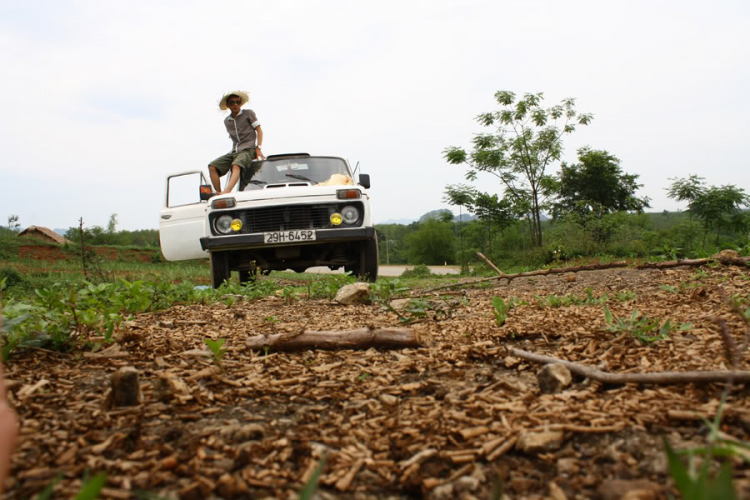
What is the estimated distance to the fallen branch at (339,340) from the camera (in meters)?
2.28

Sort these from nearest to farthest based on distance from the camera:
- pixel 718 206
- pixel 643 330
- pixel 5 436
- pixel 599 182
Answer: pixel 5 436 → pixel 643 330 → pixel 718 206 → pixel 599 182

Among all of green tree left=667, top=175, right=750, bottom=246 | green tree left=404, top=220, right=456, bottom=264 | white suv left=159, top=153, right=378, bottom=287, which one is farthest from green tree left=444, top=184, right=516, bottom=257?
green tree left=404, top=220, right=456, bottom=264

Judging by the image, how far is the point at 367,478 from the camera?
115 centimetres

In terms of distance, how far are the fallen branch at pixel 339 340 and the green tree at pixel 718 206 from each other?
54.4 feet

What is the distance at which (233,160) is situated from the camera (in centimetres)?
671

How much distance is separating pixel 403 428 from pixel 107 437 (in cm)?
78

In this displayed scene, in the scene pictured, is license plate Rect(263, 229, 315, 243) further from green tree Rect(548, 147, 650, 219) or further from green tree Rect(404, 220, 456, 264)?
green tree Rect(404, 220, 456, 264)

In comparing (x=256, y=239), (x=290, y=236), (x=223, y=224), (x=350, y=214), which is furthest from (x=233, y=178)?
(x=350, y=214)

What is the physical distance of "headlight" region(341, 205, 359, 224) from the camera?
18.7ft

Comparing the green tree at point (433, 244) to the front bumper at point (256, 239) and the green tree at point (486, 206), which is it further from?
the front bumper at point (256, 239)

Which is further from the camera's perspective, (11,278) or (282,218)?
(11,278)

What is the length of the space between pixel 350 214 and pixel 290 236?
0.73m

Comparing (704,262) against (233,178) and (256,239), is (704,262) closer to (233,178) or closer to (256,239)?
(256,239)

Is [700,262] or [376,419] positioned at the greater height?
[700,262]
